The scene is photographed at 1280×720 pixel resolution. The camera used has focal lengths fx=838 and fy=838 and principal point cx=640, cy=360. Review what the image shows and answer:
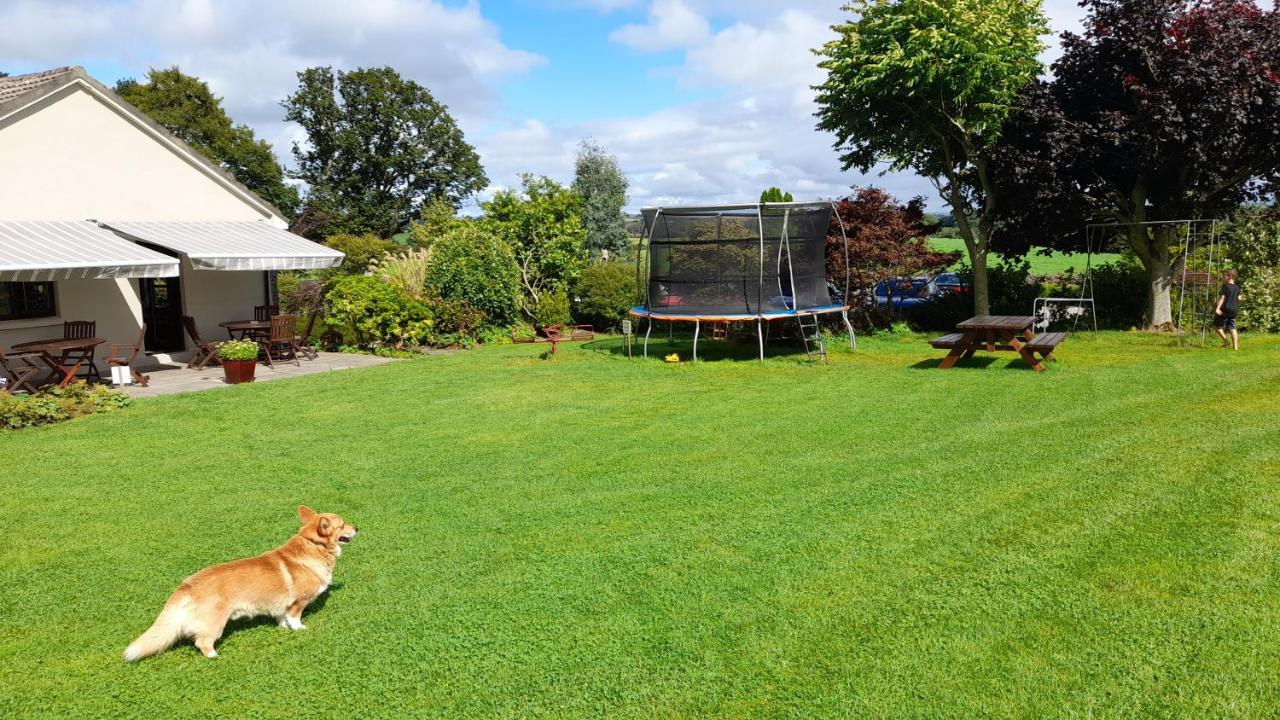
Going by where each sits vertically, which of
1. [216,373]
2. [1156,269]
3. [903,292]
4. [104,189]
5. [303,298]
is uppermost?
[104,189]

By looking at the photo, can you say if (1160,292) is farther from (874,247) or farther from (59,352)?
(59,352)

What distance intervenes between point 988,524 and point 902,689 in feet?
7.39

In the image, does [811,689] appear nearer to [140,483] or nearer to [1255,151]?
[140,483]

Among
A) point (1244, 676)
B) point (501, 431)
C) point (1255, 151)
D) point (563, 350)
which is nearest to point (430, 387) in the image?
point (501, 431)

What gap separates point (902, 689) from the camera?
3662 millimetres

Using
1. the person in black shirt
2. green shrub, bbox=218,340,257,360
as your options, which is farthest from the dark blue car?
green shrub, bbox=218,340,257,360

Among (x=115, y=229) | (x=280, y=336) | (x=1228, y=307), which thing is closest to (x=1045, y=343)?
(x=1228, y=307)

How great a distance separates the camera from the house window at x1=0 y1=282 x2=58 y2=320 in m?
12.9

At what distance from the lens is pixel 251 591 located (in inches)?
161

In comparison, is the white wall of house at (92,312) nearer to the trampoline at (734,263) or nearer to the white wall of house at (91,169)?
the white wall of house at (91,169)

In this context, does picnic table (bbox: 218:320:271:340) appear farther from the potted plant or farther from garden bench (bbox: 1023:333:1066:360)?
garden bench (bbox: 1023:333:1066:360)

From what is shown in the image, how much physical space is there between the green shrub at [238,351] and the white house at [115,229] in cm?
133

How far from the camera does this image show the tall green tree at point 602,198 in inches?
1284

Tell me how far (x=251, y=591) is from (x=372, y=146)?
47914mm
